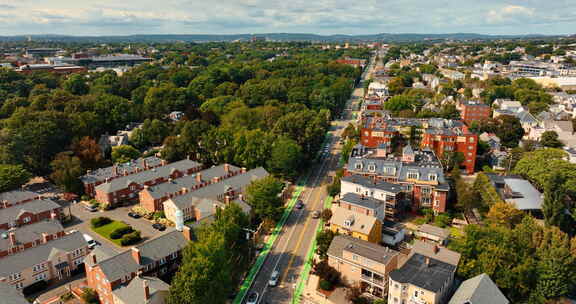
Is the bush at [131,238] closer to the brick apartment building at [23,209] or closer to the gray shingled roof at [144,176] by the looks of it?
the brick apartment building at [23,209]

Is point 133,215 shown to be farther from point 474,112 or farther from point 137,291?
point 474,112

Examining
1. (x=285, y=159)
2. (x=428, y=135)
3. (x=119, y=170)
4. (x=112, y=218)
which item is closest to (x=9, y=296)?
(x=112, y=218)

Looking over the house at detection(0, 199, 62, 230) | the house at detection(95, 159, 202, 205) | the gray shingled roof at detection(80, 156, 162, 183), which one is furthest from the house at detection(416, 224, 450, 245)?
the gray shingled roof at detection(80, 156, 162, 183)

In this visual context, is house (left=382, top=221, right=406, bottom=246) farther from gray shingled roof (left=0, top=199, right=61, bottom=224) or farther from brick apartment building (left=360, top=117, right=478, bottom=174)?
gray shingled roof (left=0, top=199, right=61, bottom=224)

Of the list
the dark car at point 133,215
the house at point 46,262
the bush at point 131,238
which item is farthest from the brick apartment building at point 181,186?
the house at point 46,262

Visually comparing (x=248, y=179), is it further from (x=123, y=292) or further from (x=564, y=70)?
(x=564, y=70)
